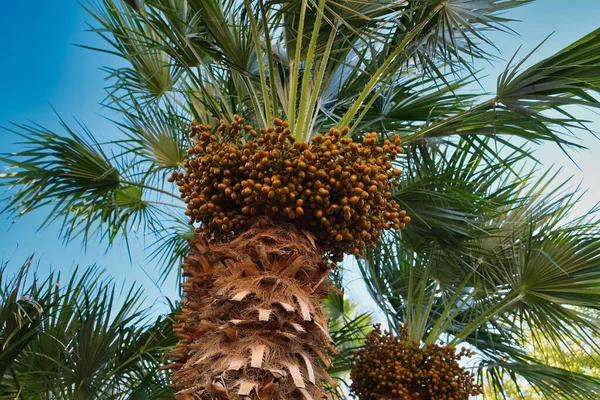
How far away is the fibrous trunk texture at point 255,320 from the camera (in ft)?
7.33

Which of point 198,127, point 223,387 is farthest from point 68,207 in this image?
point 223,387

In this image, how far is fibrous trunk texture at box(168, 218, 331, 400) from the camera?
7.33 feet

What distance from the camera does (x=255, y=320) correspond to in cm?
235

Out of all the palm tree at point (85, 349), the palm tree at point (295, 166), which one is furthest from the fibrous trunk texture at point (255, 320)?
the palm tree at point (85, 349)

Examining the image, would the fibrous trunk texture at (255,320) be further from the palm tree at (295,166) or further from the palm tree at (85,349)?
the palm tree at (85,349)

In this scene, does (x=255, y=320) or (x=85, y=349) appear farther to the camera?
(x=85, y=349)

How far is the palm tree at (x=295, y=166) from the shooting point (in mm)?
2445

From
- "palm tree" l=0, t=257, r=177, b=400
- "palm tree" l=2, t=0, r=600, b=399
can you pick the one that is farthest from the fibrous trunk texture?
"palm tree" l=0, t=257, r=177, b=400

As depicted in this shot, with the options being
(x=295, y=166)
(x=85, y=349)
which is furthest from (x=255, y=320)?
(x=85, y=349)

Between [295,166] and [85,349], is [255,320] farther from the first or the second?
[85,349]

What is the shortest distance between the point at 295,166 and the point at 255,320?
747 mm

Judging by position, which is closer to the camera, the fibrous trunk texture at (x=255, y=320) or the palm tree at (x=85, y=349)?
the fibrous trunk texture at (x=255, y=320)

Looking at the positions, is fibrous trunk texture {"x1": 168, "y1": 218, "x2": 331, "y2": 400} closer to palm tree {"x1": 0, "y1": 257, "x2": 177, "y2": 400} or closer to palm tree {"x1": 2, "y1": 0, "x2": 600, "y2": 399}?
palm tree {"x1": 2, "y1": 0, "x2": 600, "y2": 399}

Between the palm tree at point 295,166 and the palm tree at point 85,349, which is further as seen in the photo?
the palm tree at point 85,349
